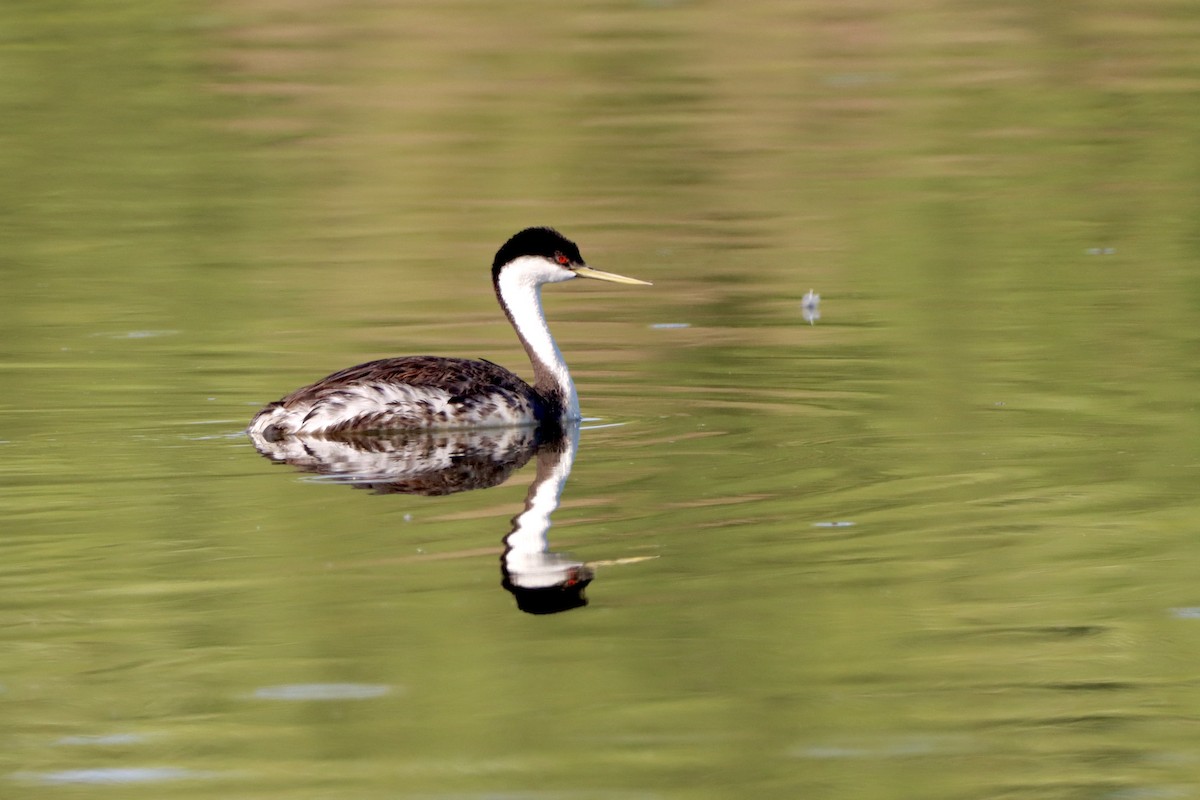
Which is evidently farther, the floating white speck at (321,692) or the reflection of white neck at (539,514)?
the reflection of white neck at (539,514)

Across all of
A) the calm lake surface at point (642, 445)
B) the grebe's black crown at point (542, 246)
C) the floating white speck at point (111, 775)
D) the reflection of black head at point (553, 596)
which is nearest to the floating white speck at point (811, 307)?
the calm lake surface at point (642, 445)

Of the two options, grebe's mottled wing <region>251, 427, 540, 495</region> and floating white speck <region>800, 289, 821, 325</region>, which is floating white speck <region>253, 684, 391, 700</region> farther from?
floating white speck <region>800, 289, 821, 325</region>

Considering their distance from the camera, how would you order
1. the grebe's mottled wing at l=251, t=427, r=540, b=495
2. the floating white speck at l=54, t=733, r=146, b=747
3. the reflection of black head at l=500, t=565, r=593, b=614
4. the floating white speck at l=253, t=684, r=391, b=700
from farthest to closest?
the grebe's mottled wing at l=251, t=427, r=540, b=495
the reflection of black head at l=500, t=565, r=593, b=614
the floating white speck at l=253, t=684, r=391, b=700
the floating white speck at l=54, t=733, r=146, b=747

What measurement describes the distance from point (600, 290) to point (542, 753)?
10.6 metres

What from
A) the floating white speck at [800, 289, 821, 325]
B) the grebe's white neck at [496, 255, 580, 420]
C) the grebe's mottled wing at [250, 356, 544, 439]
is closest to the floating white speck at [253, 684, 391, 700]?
the grebe's mottled wing at [250, 356, 544, 439]

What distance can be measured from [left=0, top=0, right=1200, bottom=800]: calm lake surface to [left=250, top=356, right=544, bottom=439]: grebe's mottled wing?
1.05 ft

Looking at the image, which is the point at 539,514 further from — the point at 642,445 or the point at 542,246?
the point at 542,246

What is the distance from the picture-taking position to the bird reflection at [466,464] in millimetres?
9320

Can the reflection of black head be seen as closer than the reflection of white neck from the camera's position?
Yes

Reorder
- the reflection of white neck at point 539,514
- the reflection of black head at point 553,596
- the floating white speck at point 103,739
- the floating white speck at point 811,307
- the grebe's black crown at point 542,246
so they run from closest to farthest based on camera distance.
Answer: the floating white speck at point 103,739
the reflection of black head at point 553,596
the reflection of white neck at point 539,514
the grebe's black crown at point 542,246
the floating white speck at point 811,307

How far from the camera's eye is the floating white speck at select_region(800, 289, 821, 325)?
15151mm

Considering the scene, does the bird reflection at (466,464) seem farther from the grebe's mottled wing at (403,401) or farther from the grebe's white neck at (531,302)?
the grebe's white neck at (531,302)

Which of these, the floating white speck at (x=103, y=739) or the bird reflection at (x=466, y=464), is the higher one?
the floating white speck at (x=103, y=739)

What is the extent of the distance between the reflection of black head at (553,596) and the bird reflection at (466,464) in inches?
3.5
